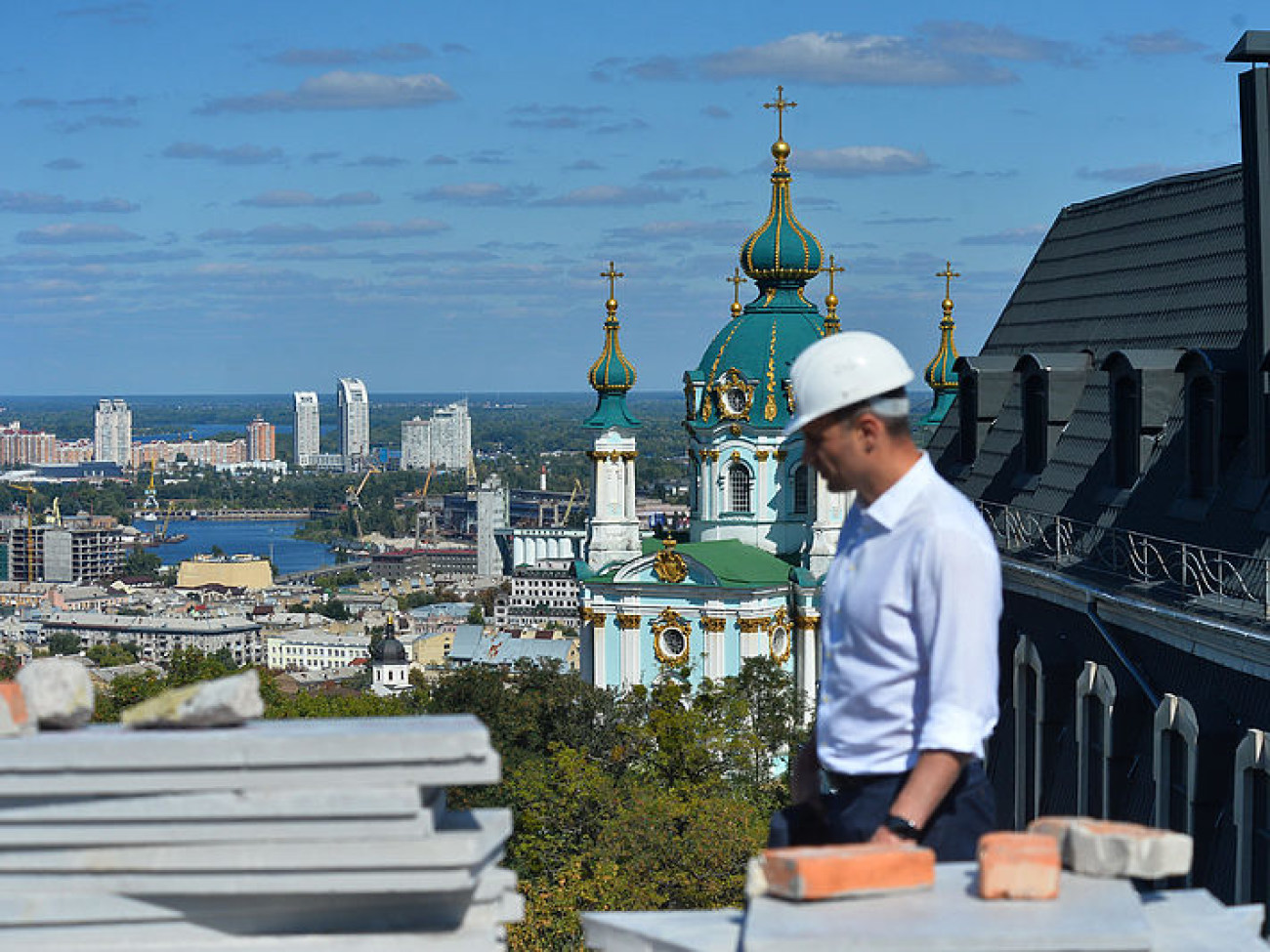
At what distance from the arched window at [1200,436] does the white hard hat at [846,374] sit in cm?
743

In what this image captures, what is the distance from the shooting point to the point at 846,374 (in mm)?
5004

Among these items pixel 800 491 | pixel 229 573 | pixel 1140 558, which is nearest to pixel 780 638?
pixel 800 491

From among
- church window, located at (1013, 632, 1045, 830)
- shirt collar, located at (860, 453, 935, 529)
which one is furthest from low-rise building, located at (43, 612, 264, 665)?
shirt collar, located at (860, 453, 935, 529)

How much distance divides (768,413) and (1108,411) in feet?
103

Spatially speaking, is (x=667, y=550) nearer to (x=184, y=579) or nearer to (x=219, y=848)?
(x=219, y=848)

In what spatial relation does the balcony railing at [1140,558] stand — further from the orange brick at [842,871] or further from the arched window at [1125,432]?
the orange brick at [842,871]

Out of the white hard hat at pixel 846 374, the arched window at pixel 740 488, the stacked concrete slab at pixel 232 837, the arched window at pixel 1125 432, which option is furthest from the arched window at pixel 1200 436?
the arched window at pixel 740 488

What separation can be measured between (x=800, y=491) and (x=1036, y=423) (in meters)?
31.3

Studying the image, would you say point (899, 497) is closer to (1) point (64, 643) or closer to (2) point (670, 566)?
(2) point (670, 566)

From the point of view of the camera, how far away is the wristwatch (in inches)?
191

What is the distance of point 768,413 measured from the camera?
1786 inches

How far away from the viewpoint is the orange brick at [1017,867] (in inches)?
169

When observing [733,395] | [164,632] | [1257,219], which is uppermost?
[733,395]

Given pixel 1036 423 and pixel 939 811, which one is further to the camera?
pixel 1036 423
